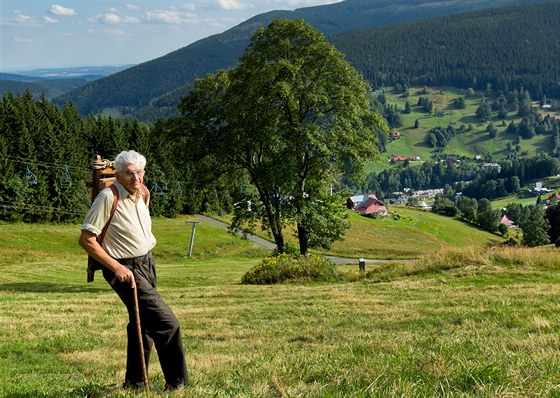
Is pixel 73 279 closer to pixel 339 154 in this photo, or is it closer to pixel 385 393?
pixel 339 154

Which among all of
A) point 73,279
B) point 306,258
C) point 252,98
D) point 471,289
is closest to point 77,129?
point 73,279

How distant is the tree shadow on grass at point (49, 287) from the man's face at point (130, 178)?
2199 centimetres

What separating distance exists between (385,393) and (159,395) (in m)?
2.21

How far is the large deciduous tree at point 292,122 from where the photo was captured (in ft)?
89.6

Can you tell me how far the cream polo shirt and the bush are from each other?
17784 mm

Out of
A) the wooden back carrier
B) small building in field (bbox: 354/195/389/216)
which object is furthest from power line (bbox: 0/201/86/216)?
the wooden back carrier

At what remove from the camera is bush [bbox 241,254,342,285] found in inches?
942

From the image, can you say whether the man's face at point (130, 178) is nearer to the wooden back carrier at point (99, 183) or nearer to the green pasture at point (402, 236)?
the wooden back carrier at point (99, 183)

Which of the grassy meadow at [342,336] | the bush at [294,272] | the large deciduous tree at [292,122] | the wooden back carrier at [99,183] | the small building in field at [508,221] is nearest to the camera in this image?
the grassy meadow at [342,336]

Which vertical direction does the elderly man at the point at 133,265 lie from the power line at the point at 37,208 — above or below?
above

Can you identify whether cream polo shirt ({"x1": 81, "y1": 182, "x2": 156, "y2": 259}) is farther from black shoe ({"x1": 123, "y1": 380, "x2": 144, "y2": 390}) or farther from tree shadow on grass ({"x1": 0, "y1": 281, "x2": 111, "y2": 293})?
tree shadow on grass ({"x1": 0, "y1": 281, "x2": 111, "y2": 293})

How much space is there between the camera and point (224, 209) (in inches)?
3492

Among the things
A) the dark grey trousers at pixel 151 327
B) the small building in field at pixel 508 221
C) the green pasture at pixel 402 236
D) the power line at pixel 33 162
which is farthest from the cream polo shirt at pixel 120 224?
the small building in field at pixel 508 221

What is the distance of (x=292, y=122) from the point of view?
27.9 meters
